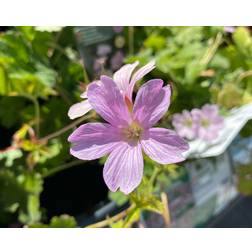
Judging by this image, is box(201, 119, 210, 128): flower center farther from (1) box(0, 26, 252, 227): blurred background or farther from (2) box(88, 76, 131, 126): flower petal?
(2) box(88, 76, 131, 126): flower petal

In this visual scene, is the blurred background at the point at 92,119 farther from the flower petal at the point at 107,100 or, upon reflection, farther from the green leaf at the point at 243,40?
the flower petal at the point at 107,100

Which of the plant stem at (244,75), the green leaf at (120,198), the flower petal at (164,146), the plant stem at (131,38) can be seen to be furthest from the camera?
the plant stem at (131,38)

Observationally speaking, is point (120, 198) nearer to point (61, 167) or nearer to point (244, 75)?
point (61, 167)

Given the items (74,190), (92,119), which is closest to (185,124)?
(92,119)

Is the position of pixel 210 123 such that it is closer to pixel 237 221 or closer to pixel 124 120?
pixel 237 221

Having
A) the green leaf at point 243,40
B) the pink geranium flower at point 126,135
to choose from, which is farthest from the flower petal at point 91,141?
the green leaf at point 243,40

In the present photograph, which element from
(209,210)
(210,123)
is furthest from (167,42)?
(209,210)

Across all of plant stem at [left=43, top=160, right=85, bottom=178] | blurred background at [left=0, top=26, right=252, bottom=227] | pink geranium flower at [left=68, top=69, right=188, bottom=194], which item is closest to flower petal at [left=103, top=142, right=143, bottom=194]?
pink geranium flower at [left=68, top=69, right=188, bottom=194]
